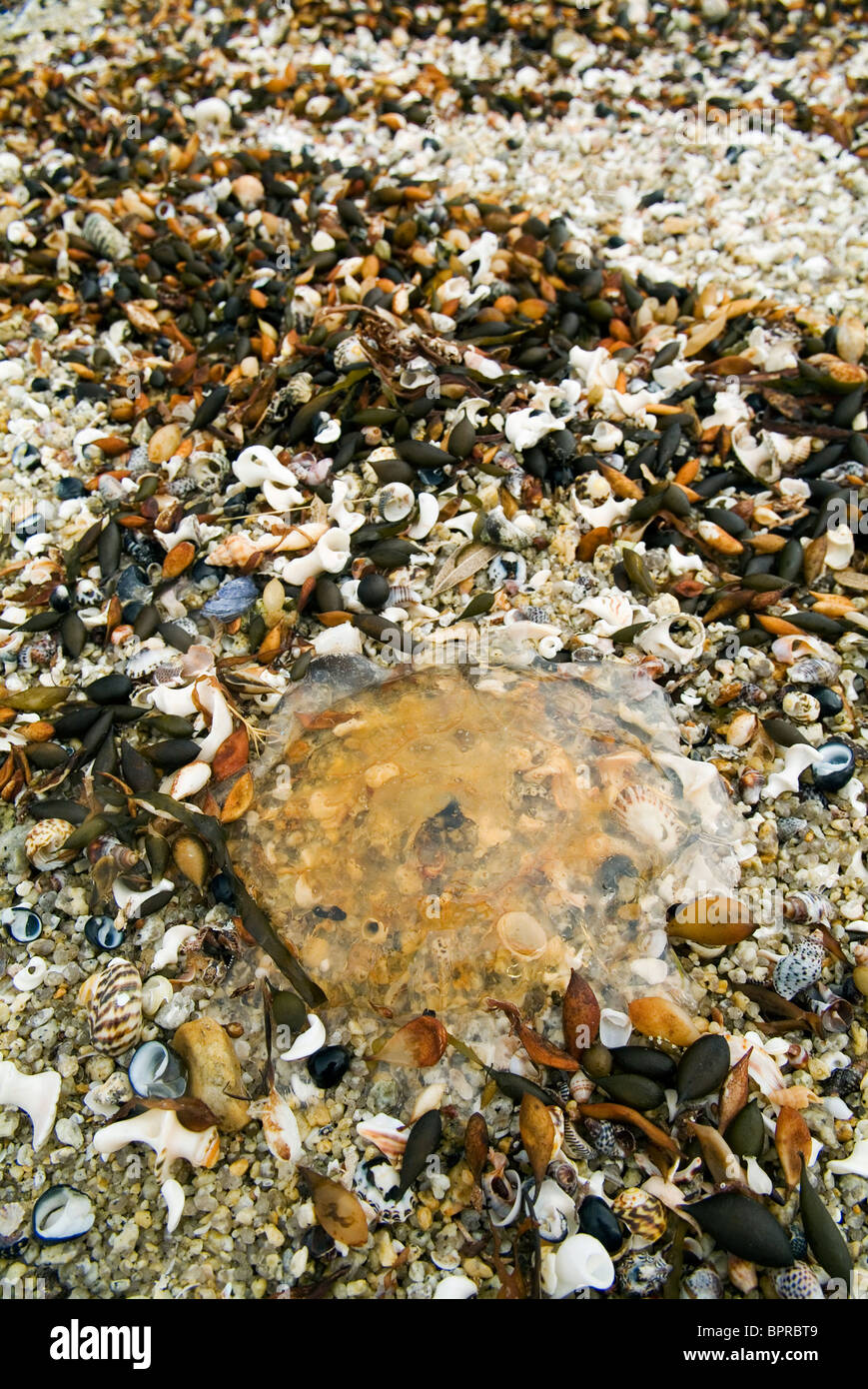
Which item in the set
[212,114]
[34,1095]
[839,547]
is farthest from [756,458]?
[212,114]

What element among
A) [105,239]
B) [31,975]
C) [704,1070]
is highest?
[105,239]

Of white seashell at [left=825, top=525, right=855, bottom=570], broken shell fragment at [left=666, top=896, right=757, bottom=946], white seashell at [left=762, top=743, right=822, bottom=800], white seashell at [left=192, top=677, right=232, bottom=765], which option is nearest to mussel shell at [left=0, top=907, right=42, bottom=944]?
white seashell at [left=192, top=677, right=232, bottom=765]

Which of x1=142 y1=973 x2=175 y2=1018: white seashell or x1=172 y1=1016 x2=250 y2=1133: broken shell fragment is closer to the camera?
x1=172 y1=1016 x2=250 y2=1133: broken shell fragment

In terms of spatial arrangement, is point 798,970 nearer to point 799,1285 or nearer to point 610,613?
point 799,1285

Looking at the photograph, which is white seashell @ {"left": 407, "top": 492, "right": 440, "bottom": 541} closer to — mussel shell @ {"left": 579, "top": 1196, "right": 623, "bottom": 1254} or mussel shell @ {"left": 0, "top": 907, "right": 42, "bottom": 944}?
mussel shell @ {"left": 0, "top": 907, "right": 42, "bottom": 944}

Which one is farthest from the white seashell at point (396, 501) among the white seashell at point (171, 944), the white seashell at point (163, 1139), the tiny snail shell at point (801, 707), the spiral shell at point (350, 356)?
the white seashell at point (163, 1139)

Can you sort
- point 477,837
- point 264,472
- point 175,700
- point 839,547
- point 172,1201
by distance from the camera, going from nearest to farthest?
point 172,1201
point 477,837
point 175,700
point 839,547
point 264,472
